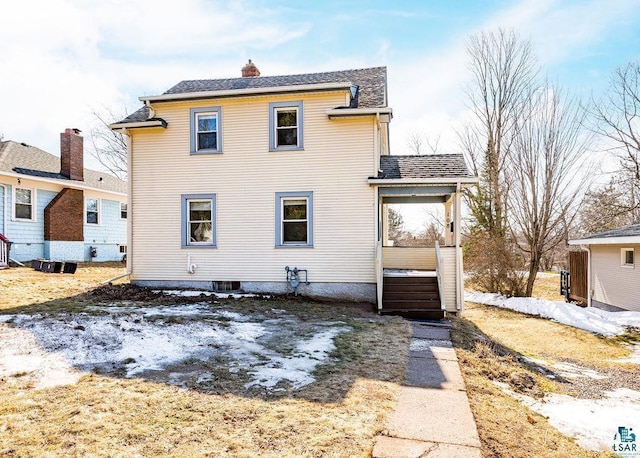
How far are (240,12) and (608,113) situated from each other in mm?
18427

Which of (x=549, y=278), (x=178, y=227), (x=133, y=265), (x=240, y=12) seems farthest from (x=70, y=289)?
(x=549, y=278)

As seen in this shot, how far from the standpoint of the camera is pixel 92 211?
764 inches

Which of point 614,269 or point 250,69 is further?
point 250,69

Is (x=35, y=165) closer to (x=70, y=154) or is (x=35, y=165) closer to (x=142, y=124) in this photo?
(x=70, y=154)

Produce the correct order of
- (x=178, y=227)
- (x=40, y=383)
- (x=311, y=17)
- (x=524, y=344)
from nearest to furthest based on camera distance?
(x=40, y=383) → (x=524, y=344) → (x=311, y=17) → (x=178, y=227)

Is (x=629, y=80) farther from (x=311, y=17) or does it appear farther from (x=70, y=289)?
(x=70, y=289)

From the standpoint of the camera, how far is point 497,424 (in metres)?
3.82

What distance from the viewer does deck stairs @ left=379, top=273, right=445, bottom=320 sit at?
9781mm

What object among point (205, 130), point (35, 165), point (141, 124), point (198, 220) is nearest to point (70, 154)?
point (35, 165)

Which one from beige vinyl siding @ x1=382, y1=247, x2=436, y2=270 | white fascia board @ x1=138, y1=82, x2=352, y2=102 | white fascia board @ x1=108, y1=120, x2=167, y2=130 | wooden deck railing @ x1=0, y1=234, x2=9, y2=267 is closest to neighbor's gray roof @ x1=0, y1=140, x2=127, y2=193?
wooden deck railing @ x1=0, y1=234, x2=9, y2=267

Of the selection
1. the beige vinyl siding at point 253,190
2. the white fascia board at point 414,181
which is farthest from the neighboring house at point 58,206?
the white fascia board at point 414,181

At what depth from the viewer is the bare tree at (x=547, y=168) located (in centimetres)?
1730

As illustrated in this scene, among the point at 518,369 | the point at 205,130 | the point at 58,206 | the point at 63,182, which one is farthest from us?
the point at 58,206

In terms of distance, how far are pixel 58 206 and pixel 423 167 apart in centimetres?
1555
